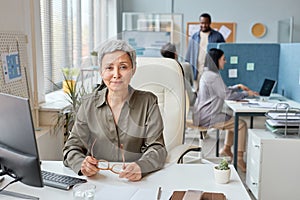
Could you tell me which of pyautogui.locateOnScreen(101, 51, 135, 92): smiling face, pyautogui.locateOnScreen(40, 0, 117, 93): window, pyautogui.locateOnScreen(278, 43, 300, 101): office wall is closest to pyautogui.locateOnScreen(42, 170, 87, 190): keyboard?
pyautogui.locateOnScreen(101, 51, 135, 92): smiling face

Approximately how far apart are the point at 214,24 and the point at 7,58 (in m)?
5.28

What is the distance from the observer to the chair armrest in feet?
5.61

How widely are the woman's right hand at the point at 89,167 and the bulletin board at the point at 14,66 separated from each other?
2.88ft

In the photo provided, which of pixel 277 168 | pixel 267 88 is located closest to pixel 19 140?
pixel 277 168

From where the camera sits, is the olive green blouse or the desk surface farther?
the desk surface

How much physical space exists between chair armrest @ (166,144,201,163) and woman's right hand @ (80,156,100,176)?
0.34 metres

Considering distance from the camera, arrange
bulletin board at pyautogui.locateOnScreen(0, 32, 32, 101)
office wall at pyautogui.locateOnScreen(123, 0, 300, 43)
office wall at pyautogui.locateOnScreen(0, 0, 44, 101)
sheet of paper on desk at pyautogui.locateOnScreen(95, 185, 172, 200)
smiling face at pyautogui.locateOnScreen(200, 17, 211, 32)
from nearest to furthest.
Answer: sheet of paper on desk at pyautogui.locateOnScreen(95, 185, 172, 200) → bulletin board at pyautogui.locateOnScreen(0, 32, 32, 101) → office wall at pyautogui.locateOnScreen(0, 0, 44, 101) → smiling face at pyautogui.locateOnScreen(200, 17, 211, 32) → office wall at pyautogui.locateOnScreen(123, 0, 300, 43)

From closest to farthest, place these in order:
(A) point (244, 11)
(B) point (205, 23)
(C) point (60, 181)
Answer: (C) point (60, 181), (B) point (205, 23), (A) point (244, 11)

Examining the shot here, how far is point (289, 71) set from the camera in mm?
3789

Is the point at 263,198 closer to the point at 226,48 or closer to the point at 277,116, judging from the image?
the point at 277,116

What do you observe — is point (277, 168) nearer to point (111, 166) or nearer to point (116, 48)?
point (111, 166)

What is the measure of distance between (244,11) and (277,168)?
15.7ft

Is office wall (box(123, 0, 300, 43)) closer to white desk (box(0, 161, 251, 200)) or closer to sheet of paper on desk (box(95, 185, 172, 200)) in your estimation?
white desk (box(0, 161, 251, 200))

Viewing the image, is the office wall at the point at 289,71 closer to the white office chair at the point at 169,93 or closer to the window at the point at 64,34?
the window at the point at 64,34
